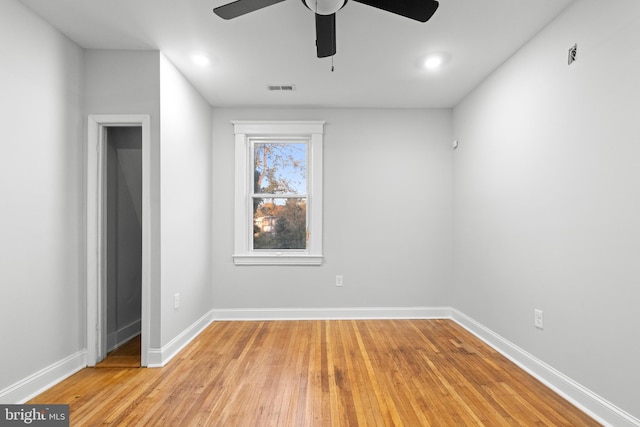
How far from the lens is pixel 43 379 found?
2.27 metres

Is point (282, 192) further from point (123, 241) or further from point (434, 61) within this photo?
point (434, 61)

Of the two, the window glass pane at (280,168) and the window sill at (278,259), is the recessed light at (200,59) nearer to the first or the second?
the window glass pane at (280,168)

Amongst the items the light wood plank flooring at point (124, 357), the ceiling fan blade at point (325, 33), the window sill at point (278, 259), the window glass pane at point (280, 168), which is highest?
the ceiling fan blade at point (325, 33)

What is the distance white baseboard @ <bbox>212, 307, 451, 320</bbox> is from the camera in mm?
4031

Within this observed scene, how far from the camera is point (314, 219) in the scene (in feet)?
13.5

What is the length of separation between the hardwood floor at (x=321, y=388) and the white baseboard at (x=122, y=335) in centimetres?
51

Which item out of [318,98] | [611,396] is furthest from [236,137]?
[611,396]

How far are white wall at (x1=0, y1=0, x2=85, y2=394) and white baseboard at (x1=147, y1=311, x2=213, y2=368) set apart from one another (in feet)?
1.88

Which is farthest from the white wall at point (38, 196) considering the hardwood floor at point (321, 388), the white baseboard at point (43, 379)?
the hardwood floor at point (321, 388)

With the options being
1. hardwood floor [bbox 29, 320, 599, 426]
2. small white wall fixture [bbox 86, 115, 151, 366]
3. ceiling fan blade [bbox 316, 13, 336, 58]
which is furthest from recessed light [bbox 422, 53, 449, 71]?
hardwood floor [bbox 29, 320, 599, 426]

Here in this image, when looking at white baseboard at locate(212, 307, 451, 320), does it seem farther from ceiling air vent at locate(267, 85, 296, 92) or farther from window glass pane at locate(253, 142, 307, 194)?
ceiling air vent at locate(267, 85, 296, 92)

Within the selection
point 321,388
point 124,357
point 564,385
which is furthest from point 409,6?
point 124,357

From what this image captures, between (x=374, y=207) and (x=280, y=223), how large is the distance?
1.21m

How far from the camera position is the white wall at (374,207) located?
4.09 metres
